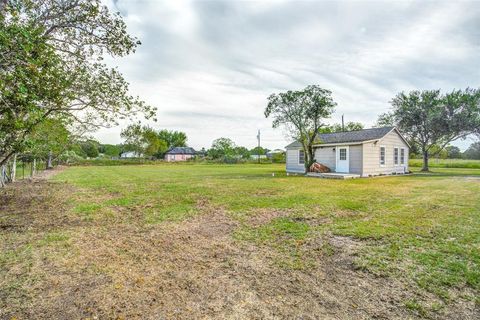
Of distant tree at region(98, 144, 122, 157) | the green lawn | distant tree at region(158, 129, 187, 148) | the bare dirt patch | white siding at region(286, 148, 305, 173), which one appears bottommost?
the bare dirt patch

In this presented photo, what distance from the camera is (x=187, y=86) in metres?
17.0

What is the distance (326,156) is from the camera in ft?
63.4

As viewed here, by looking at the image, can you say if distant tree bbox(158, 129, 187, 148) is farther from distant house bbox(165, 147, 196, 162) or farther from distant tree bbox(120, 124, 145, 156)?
distant tree bbox(120, 124, 145, 156)

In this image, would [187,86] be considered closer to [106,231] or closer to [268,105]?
[268,105]

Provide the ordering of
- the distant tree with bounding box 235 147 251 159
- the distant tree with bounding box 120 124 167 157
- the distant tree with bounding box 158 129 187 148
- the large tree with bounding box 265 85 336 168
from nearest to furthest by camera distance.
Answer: the large tree with bounding box 265 85 336 168 → the distant tree with bounding box 120 124 167 157 → the distant tree with bounding box 235 147 251 159 → the distant tree with bounding box 158 129 187 148

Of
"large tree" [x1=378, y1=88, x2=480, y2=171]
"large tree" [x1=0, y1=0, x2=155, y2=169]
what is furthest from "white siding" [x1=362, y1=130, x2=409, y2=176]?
"large tree" [x1=0, y1=0, x2=155, y2=169]

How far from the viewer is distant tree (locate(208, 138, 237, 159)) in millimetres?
53344

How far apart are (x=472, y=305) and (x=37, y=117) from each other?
379 inches

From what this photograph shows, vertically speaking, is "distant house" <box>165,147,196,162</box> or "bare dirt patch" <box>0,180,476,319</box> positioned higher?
"distant house" <box>165,147,196,162</box>

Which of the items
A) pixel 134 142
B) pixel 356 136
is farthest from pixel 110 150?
pixel 356 136

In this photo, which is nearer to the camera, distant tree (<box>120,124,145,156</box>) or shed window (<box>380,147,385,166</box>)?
shed window (<box>380,147,385,166</box>)

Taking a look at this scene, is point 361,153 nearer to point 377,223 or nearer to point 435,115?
point 435,115

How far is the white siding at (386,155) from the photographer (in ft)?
56.2

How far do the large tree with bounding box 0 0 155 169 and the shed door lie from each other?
48.1 feet
